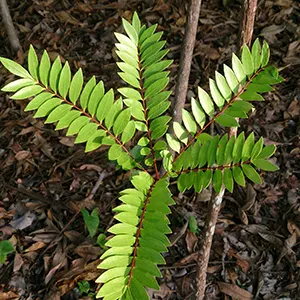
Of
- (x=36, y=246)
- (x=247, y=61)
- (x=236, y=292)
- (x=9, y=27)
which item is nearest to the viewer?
(x=247, y=61)

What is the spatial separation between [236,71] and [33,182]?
1.70m

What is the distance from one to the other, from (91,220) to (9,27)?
1.55 meters

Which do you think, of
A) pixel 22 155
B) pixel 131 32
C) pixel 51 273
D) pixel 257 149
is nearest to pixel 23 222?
pixel 51 273

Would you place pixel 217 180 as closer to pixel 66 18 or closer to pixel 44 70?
pixel 44 70

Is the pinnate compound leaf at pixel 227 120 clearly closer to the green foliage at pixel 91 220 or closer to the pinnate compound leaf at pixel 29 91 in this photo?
the pinnate compound leaf at pixel 29 91

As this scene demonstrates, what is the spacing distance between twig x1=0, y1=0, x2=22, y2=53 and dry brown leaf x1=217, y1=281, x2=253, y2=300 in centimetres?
218

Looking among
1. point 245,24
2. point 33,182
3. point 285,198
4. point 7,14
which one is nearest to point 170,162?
point 245,24

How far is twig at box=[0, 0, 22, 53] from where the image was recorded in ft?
9.43

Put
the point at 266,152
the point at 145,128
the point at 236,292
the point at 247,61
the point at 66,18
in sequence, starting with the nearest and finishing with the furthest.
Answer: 1. the point at 266,152
2. the point at 247,61
3. the point at 145,128
4. the point at 236,292
5. the point at 66,18

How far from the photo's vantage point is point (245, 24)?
127cm

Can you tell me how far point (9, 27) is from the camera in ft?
9.75

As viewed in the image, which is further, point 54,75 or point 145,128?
point 145,128

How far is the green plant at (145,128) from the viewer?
1.16 m

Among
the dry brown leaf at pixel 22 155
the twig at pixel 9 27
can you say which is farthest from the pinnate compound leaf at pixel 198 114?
the twig at pixel 9 27
